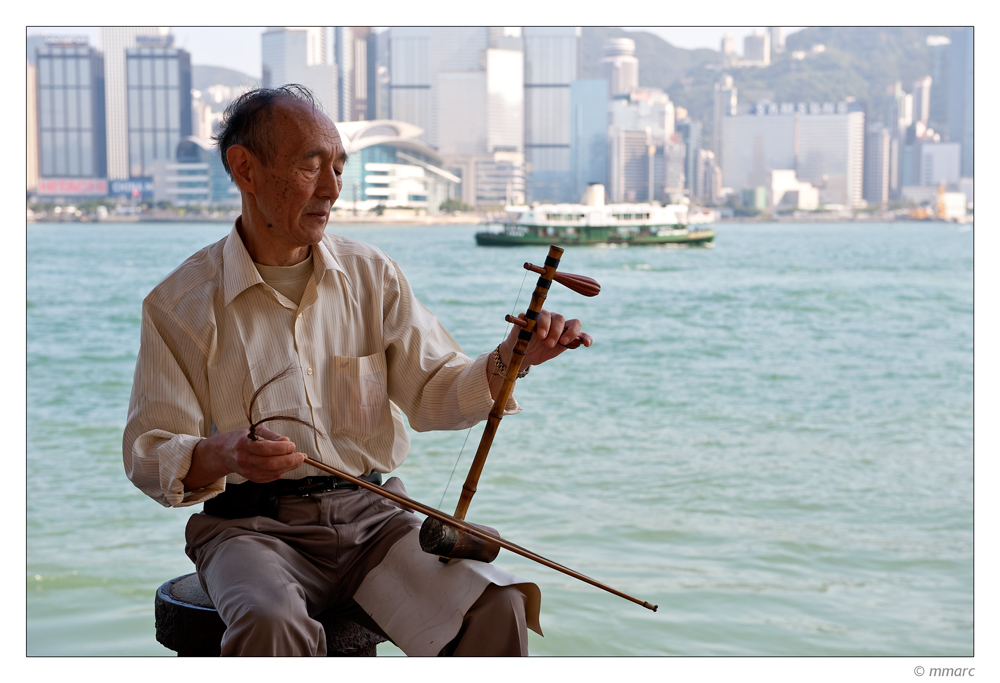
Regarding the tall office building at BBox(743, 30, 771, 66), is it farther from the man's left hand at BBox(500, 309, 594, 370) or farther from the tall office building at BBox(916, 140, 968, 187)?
the man's left hand at BBox(500, 309, 594, 370)

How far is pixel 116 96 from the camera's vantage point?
48.1 meters

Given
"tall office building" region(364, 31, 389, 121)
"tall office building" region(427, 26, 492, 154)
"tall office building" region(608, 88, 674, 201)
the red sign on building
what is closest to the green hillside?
"tall office building" region(608, 88, 674, 201)

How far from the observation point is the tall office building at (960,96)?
4906 cm

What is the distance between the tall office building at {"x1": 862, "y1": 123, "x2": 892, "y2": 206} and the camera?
171 feet

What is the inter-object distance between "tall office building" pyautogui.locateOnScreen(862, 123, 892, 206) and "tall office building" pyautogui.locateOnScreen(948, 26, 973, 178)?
3236 millimetres

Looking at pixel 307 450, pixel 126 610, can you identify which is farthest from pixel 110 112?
pixel 307 450

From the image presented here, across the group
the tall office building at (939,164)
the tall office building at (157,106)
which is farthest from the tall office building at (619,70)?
the tall office building at (157,106)

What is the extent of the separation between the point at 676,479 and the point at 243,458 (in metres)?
7.79

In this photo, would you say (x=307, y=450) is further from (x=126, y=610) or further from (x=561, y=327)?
(x=126, y=610)

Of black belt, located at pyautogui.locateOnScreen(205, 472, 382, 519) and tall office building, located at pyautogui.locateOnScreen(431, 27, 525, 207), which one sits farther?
tall office building, located at pyautogui.locateOnScreen(431, 27, 525, 207)

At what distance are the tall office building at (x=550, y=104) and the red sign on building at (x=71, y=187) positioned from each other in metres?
20.2

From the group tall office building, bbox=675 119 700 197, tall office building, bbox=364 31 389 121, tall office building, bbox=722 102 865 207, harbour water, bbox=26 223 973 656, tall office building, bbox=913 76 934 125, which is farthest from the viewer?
tall office building, bbox=913 76 934 125

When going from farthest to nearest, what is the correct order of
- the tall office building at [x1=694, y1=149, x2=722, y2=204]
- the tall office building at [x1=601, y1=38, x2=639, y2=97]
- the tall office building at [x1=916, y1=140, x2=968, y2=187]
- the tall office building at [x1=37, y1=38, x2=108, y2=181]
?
the tall office building at [x1=916, y1=140, x2=968, y2=187]
the tall office building at [x1=694, y1=149, x2=722, y2=204]
the tall office building at [x1=601, y1=38, x2=639, y2=97]
the tall office building at [x1=37, y1=38, x2=108, y2=181]

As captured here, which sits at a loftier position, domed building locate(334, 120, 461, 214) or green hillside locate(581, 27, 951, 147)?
green hillside locate(581, 27, 951, 147)
